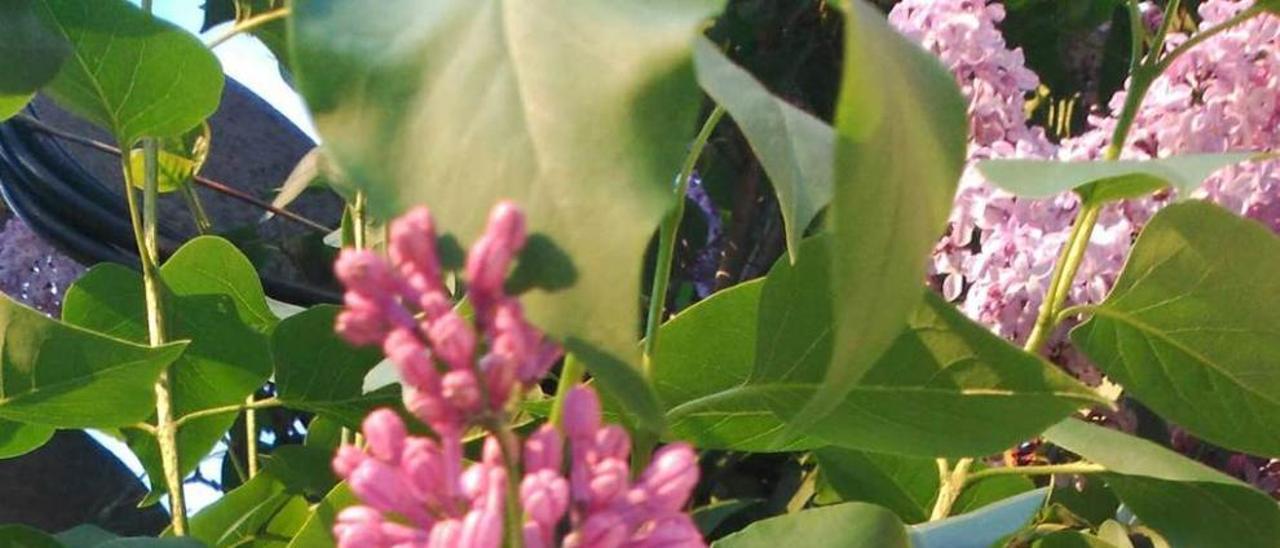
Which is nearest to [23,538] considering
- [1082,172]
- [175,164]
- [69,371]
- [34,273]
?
[69,371]

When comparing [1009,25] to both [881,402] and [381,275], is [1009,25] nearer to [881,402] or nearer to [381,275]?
[881,402]

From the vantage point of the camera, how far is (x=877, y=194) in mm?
209

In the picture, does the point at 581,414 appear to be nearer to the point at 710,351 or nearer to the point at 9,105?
the point at 710,351

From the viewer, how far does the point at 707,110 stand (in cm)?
75

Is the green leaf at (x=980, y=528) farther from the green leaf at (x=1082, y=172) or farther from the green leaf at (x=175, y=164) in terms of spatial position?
the green leaf at (x=175, y=164)

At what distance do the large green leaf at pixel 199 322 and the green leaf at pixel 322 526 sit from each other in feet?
0.41

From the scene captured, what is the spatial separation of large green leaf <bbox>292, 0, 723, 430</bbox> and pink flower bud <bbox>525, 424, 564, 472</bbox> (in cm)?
2

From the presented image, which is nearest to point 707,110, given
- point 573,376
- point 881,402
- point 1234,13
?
point 1234,13

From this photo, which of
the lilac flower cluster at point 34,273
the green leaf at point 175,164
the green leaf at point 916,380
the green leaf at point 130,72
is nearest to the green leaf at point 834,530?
the green leaf at point 916,380

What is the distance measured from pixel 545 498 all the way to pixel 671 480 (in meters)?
0.02

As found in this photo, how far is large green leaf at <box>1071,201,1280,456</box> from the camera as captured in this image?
409 millimetres

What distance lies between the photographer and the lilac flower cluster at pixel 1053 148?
1.78 ft

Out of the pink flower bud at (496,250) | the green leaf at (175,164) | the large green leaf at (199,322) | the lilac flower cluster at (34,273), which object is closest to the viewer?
the pink flower bud at (496,250)

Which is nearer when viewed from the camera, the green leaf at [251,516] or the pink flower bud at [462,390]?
the pink flower bud at [462,390]
